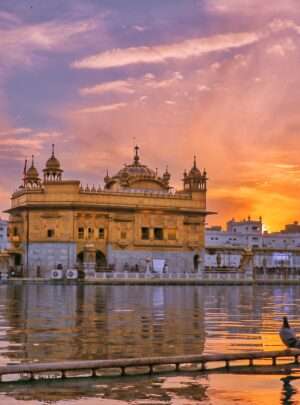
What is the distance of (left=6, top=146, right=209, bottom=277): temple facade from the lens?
72.9m

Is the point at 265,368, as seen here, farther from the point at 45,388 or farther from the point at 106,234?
the point at 106,234

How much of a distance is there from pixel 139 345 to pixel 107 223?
60024mm

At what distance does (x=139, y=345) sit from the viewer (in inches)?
612

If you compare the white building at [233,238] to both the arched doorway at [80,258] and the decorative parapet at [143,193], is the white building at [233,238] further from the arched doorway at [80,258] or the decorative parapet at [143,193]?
the arched doorway at [80,258]

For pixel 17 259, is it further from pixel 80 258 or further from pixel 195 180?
pixel 195 180

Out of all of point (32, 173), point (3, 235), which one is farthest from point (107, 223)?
point (3, 235)

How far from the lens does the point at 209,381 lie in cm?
1101

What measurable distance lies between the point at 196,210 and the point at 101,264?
1179cm

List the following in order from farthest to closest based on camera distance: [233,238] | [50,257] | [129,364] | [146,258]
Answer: [233,238]
[146,258]
[50,257]
[129,364]

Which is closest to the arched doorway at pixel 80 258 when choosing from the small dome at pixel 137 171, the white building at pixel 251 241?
the small dome at pixel 137 171

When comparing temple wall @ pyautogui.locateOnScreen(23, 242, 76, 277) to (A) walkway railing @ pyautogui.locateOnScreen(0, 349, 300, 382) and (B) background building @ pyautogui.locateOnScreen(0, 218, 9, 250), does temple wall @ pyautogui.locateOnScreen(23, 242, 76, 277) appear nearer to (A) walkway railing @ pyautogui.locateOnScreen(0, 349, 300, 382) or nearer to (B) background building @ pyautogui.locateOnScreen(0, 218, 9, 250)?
(B) background building @ pyautogui.locateOnScreen(0, 218, 9, 250)

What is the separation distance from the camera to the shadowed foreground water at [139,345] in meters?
9.96

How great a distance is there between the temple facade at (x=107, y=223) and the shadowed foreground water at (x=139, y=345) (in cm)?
4343

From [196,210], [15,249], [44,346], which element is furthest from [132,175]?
[44,346]
